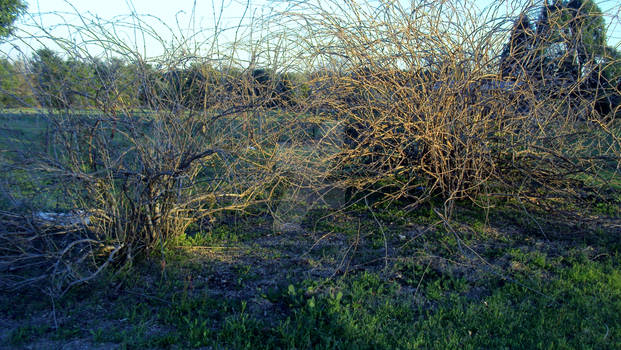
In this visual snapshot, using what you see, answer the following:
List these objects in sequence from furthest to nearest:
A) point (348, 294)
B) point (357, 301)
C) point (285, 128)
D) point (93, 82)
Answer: point (285, 128), point (93, 82), point (348, 294), point (357, 301)

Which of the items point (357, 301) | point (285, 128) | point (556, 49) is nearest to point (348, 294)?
point (357, 301)

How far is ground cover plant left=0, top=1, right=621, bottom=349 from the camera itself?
3150mm

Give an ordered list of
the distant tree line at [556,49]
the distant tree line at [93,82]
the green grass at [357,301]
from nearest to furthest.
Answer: the green grass at [357,301]
the distant tree line at [93,82]
the distant tree line at [556,49]

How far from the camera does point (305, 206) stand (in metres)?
5.86

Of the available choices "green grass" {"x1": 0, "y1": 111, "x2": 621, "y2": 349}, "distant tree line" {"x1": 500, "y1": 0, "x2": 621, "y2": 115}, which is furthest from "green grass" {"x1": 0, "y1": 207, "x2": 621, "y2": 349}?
"distant tree line" {"x1": 500, "y1": 0, "x2": 621, "y2": 115}

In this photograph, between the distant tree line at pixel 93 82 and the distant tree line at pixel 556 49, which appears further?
the distant tree line at pixel 556 49

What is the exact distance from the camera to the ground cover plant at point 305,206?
10.3 feet

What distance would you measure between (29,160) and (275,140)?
8.14 feet

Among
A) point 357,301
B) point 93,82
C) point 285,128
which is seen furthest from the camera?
point 285,128

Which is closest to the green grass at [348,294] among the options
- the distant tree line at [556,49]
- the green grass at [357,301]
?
the green grass at [357,301]

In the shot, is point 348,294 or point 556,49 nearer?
point 348,294

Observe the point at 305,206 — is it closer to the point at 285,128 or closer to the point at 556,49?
the point at 285,128

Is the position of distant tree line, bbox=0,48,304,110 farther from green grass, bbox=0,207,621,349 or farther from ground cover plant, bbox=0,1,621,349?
green grass, bbox=0,207,621,349

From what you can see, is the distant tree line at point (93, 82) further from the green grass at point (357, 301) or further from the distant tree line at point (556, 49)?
the distant tree line at point (556, 49)
